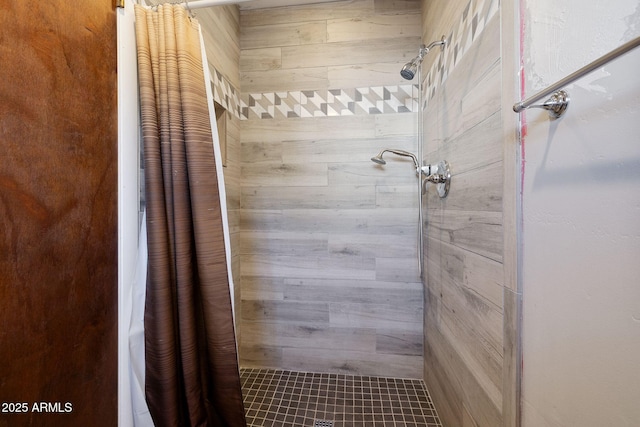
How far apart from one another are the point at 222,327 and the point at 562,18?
4.37 ft

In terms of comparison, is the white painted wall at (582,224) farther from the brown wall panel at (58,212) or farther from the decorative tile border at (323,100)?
the brown wall panel at (58,212)

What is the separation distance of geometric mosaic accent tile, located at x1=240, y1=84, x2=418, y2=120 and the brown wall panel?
3.11 ft

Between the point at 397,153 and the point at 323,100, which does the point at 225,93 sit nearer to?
the point at 323,100

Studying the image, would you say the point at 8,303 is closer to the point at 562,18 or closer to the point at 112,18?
the point at 112,18

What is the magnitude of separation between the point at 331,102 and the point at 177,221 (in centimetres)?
126

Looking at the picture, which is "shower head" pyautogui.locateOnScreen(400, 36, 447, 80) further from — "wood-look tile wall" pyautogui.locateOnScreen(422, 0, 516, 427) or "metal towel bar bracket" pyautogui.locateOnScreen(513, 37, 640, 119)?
"metal towel bar bracket" pyautogui.locateOnScreen(513, 37, 640, 119)

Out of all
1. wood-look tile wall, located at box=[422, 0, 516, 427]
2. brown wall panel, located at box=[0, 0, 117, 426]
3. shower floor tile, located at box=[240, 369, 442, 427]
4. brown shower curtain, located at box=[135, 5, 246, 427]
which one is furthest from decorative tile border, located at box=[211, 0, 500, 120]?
shower floor tile, located at box=[240, 369, 442, 427]

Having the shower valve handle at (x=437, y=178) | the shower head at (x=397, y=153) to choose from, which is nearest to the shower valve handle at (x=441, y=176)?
the shower valve handle at (x=437, y=178)

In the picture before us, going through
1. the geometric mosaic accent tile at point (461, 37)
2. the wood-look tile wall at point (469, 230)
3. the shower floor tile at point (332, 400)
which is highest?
the geometric mosaic accent tile at point (461, 37)

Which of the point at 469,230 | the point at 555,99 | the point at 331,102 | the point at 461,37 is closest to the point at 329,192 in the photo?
the point at 331,102

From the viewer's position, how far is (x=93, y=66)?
744mm

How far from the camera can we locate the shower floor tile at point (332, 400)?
1280 millimetres

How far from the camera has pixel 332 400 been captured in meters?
1.42

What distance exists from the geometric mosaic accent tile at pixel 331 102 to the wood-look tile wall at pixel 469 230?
0.24 m
